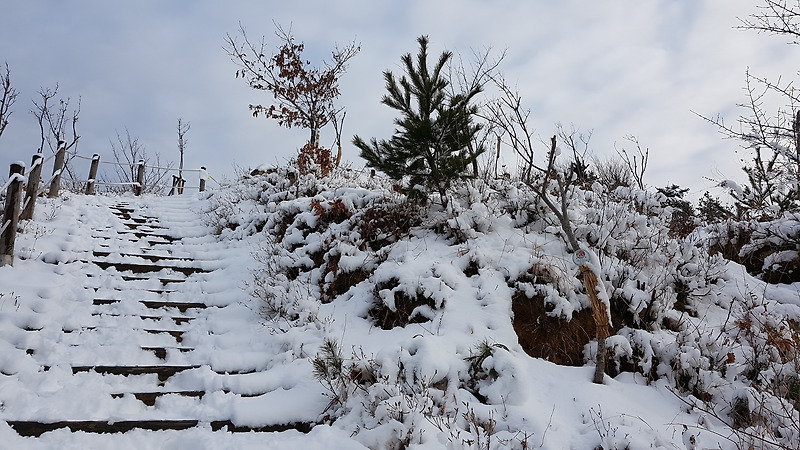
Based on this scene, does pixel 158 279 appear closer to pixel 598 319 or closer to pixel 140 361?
pixel 140 361

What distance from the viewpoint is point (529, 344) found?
4586 mm

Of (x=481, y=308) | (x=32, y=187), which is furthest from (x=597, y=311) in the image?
(x=32, y=187)

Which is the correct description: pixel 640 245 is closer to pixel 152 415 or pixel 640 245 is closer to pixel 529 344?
pixel 529 344

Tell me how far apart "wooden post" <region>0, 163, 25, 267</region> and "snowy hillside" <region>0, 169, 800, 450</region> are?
258mm

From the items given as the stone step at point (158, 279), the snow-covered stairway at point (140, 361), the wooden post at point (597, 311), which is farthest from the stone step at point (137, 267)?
the wooden post at point (597, 311)

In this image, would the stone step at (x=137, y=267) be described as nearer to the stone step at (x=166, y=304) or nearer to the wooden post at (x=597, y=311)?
the stone step at (x=166, y=304)

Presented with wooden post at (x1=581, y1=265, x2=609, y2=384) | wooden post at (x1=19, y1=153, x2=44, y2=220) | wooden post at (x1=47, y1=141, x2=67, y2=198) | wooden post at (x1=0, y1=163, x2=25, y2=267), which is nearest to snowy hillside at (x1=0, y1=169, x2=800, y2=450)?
wooden post at (x1=581, y1=265, x2=609, y2=384)

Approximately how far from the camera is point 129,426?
3420 millimetres

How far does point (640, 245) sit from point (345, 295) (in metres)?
4.06

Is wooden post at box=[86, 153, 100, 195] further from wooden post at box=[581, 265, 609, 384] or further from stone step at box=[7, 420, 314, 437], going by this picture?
wooden post at box=[581, 265, 609, 384]

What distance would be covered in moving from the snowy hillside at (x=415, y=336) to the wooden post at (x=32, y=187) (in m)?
0.36

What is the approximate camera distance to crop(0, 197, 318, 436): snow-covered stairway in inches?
138

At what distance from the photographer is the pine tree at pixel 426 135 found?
641 centimetres

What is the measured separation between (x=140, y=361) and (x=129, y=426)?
1.11 m
